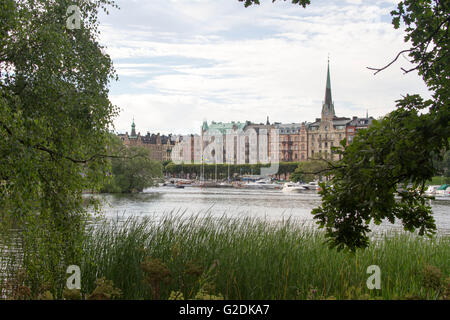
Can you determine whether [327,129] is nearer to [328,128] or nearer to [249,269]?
[328,128]

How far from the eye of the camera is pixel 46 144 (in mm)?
6848

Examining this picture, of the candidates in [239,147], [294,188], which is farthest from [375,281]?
[239,147]

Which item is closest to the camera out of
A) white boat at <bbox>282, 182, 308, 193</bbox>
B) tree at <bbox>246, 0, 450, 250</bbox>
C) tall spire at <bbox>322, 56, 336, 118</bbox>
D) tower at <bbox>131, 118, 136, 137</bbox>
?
tree at <bbox>246, 0, 450, 250</bbox>

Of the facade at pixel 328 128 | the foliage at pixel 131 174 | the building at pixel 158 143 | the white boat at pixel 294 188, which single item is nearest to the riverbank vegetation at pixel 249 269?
the foliage at pixel 131 174

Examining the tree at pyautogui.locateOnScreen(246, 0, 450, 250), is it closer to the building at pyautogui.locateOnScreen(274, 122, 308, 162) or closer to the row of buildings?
the row of buildings

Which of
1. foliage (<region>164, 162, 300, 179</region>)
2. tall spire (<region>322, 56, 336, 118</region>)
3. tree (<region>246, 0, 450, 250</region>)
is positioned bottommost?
foliage (<region>164, 162, 300, 179</region>)

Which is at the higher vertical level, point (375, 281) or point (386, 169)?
point (386, 169)

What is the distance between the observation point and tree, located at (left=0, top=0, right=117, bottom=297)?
6184 mm

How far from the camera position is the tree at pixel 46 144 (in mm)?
6184

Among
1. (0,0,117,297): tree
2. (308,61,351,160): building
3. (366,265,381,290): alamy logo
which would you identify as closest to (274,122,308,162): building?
(308,61,351,160): building
